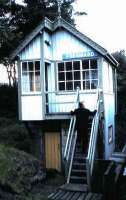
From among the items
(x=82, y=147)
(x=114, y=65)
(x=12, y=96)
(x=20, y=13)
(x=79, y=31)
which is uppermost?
(x=20, y=13)

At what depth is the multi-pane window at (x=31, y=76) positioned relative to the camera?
17.8 meters

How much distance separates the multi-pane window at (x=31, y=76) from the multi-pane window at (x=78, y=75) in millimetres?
1224

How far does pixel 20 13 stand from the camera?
23.8 meters

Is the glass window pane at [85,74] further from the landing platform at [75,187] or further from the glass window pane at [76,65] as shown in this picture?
the landing platform at [75,187]

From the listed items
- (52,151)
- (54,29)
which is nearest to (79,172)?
(52,151)

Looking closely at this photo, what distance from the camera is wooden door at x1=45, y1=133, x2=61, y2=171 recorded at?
18.2 metres

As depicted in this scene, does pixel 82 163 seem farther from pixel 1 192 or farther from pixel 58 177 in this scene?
pixel 1 192

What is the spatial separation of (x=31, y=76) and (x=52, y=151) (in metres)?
4.09

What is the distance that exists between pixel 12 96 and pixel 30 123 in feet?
16.2

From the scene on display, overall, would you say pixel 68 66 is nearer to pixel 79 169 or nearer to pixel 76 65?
pixel 76 65

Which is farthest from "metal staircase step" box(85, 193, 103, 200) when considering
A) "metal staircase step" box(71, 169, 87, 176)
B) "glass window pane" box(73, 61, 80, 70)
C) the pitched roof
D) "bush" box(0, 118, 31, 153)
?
the pitched roof

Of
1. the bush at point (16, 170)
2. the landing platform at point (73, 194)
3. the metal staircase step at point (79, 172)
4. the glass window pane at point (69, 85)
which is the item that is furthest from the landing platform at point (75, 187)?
the glass window pane at point (69, 85)

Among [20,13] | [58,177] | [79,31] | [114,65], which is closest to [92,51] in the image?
[79,31]

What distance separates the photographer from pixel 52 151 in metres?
18.3
